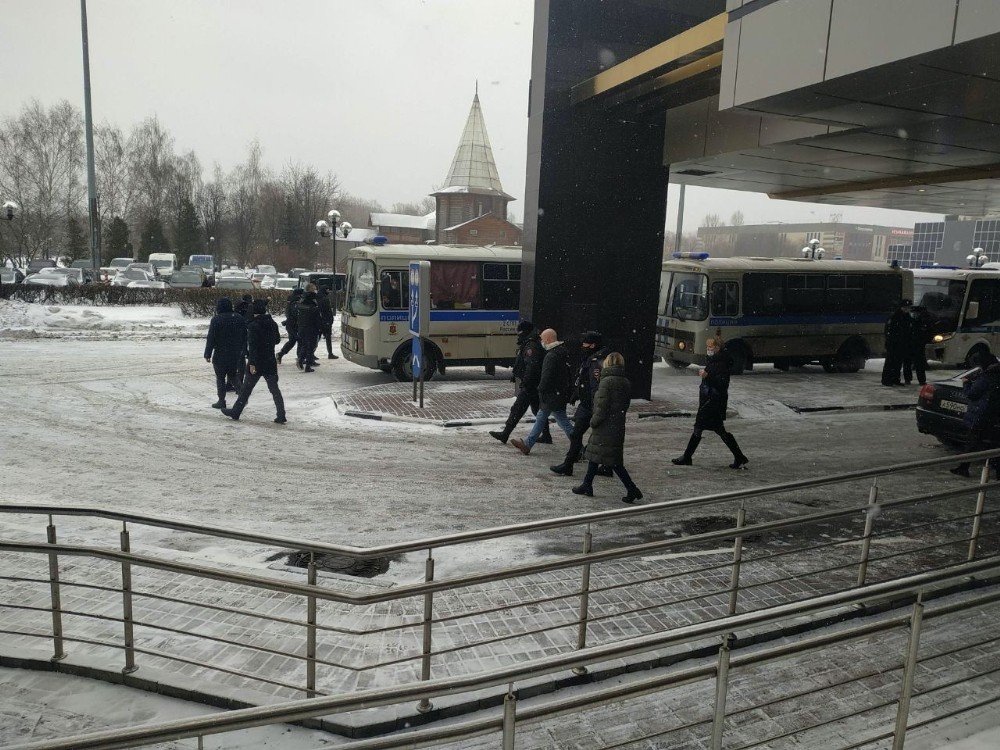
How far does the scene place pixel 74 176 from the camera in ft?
180

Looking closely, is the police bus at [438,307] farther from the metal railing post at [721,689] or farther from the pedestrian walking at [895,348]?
the metal railing post at [721,689]

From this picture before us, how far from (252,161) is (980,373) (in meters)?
82.5

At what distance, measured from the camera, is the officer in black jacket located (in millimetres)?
10414

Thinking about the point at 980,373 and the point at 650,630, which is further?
the point at 980,373

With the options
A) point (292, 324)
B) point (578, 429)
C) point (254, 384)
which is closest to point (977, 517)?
point (578, 429)

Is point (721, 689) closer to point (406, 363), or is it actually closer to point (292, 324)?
point (406, 363)

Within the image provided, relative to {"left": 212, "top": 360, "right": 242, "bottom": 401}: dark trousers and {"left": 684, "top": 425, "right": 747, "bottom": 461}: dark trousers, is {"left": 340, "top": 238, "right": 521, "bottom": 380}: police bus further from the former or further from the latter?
{"left": 684, "top": 425, "right": 747, "bottom": 461}: dark trousers

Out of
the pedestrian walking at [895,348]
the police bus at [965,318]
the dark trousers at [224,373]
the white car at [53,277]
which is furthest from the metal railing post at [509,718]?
the white car at [53,277]

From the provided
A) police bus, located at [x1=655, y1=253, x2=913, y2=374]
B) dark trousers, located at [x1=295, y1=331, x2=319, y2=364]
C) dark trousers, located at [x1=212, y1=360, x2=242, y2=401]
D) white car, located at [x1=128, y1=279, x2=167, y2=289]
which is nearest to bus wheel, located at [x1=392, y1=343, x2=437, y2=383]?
dark trousers, located at [x1=295, y1=331, x2=319, y2=364]

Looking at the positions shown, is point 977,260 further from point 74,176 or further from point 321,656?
point 74,176

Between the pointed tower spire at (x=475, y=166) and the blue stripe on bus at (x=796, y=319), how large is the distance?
52428mm

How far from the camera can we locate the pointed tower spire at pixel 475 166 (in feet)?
224

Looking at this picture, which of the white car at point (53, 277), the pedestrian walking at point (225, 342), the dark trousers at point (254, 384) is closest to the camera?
the dark trousers at point (254, 384)

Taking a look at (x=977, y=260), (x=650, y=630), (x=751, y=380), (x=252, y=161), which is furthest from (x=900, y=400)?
(x=252, y=161)
